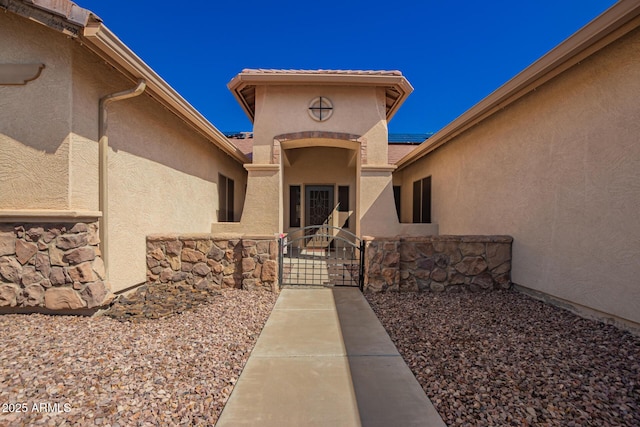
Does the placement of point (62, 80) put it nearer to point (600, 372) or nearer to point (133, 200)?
point (133, 200)

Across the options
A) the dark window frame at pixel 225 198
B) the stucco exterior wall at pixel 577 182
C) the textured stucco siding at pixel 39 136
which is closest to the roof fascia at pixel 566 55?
the stucco exterior wall at pixel 577 182

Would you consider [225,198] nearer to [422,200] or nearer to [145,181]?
[145,181]

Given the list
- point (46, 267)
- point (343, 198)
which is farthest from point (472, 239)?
point (46, 267)

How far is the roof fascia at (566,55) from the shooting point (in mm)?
3275

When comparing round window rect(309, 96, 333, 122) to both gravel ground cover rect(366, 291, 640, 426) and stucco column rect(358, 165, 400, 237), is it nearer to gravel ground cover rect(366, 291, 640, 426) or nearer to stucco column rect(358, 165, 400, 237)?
stucco column rect(358, 165, 400, 237)

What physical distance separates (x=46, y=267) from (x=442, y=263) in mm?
6424

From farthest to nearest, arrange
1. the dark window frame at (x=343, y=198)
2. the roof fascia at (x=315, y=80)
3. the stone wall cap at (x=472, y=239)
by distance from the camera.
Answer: the dark window frame at (x=343, y=198) < the roof fascia at (x=315, y=80) < the stone wall cap at (x=472, y=239)

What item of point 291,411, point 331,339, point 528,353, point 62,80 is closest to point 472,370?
point 528,353

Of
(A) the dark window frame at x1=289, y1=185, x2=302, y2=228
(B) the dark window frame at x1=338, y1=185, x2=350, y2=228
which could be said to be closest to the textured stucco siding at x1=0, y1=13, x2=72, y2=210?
(A) the dark window frame at x1=289, y1=185, x2=302, y2=228

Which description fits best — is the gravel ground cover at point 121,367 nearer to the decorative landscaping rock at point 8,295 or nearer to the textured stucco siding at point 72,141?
the decorative landscaping rock at point 8,295

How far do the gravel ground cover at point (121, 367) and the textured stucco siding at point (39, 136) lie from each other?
5.64 ft

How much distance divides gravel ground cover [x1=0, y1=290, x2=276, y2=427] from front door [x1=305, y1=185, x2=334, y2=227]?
283 inches

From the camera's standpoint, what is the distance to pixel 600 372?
9.00 feet

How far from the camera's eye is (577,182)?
13.6ft
